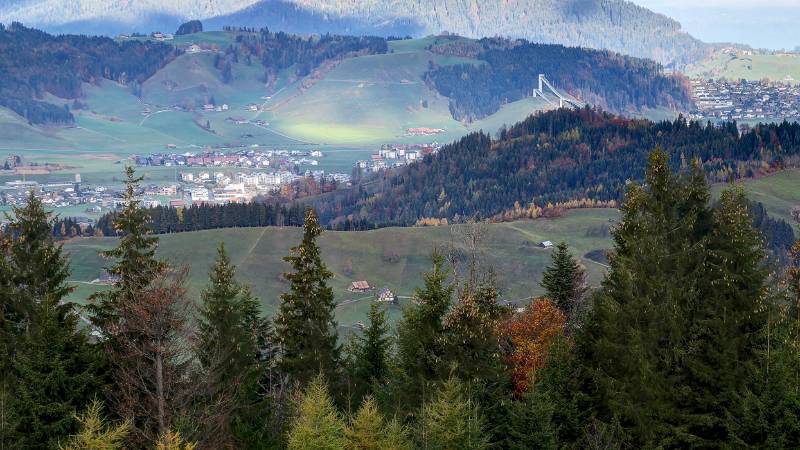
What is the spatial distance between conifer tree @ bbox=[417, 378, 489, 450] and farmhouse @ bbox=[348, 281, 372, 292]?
9004 cm

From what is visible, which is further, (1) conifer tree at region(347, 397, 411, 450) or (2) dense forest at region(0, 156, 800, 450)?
(2) dense forest at region(0, 156, 800, 450)

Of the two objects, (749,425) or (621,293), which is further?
(621,293)

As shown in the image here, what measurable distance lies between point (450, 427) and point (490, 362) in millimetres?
6916

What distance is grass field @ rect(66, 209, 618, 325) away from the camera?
12512 centimetres

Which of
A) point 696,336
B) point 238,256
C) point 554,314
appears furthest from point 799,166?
point 696,336

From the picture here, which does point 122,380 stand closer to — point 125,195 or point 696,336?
point 125,195

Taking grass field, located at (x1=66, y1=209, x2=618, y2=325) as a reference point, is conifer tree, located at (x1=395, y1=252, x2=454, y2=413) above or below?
above

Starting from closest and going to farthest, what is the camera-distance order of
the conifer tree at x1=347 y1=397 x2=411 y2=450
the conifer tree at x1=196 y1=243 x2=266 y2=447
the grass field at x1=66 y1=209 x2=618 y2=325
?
the conifer tree at x1=347 y1=397 x2=411 y2=450
the conifer tree at x1=196 y1=243 x2=266 y2=447
the grass field at x1=66 y1=209 x2=618 y2=325

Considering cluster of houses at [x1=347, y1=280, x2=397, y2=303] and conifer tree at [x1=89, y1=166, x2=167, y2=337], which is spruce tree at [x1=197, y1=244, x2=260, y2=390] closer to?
conifer tree at [x1=89, y1=166, x2=167, y2=337]

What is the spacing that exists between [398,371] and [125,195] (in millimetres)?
13950

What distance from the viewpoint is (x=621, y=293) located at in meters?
41.4

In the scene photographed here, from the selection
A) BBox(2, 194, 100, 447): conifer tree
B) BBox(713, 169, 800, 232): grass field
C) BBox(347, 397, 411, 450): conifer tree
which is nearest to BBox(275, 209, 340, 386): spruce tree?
BBox(2, 194, 100, 447): conifer tree

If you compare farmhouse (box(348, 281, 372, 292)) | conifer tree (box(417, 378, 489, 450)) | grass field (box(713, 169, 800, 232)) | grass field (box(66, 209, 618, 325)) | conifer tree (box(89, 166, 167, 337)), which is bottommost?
farmhouse (box(348, 281, 372, 292))

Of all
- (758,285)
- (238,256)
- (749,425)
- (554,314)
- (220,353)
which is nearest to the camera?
(749,425)
